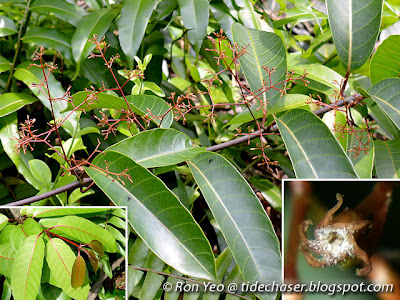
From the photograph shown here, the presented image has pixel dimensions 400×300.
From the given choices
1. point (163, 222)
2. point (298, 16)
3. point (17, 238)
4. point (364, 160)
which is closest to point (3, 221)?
point (17, 238)

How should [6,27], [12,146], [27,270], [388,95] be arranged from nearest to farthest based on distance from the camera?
[27,270] → [388,95] → [12,146] → [6,27]

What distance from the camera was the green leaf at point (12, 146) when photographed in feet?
1.98

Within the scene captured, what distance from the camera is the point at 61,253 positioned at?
41 cm

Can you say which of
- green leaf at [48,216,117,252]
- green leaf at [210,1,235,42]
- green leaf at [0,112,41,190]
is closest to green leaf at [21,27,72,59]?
green leaf at [0,112,41,190]

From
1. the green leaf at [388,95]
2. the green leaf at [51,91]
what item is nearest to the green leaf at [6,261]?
the green leaf at [51,91]

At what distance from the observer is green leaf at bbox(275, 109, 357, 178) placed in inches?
17.2

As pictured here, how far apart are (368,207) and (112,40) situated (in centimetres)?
54

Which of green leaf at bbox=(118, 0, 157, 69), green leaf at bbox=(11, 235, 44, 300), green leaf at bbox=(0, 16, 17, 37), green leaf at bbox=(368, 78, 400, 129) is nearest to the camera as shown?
green leaf at bbox=(11, 235, 44, 300)

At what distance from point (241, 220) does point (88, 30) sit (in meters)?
0.41

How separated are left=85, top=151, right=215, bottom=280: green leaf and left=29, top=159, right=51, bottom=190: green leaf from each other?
17 cm

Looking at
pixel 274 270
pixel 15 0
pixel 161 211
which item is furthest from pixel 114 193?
pixel 15 0

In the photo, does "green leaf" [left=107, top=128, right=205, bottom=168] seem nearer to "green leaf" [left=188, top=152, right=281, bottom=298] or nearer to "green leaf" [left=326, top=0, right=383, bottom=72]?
"green leaf" [left=188, top=152, right=281, bottom=298]

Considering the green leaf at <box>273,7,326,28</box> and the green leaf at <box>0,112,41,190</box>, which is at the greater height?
the green leaf at <box>273,7,326,28</box>

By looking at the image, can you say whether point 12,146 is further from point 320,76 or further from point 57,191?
point 320,76
